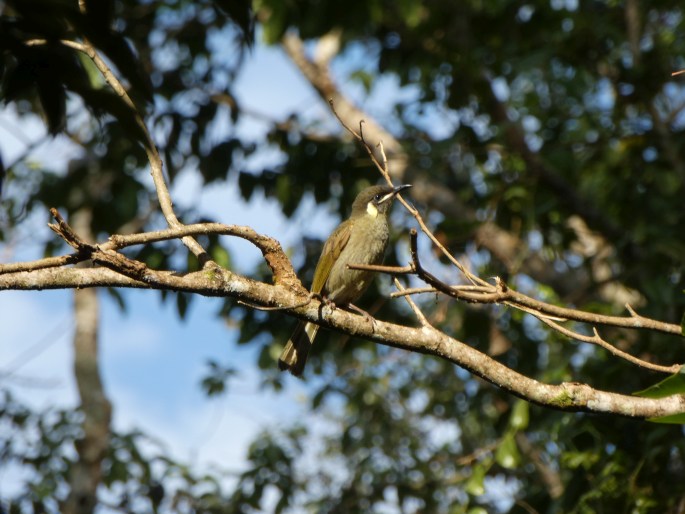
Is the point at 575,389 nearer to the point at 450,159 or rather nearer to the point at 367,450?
the point at 450,159

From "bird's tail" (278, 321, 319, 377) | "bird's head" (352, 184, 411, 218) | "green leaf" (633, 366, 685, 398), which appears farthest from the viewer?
"bird's head" (352, 184, 411, 218)

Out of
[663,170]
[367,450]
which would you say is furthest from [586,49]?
[367,450]

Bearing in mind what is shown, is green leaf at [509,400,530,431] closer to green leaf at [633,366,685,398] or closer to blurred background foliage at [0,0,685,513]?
blurred background foliage at [0,0,685,513]

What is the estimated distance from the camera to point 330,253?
5488 millimetres

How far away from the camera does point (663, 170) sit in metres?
7.07

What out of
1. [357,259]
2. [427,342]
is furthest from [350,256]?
[427,342]

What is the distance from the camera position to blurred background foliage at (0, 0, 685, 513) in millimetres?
5074

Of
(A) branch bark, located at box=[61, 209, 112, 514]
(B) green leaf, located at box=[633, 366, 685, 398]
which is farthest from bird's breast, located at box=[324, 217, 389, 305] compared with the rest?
(B) green leaf, located at box=[633, 366, 685, 398]

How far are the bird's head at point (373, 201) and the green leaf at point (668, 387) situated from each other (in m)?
3.32

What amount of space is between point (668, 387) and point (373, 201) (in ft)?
11.5

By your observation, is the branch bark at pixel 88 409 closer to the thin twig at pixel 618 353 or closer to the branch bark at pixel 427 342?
the branch bark at pixel 427 342

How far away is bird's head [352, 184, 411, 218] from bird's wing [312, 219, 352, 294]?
0.87 ft

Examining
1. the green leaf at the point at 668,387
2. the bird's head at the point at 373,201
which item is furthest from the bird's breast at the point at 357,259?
the green leaf at the point at 668,387

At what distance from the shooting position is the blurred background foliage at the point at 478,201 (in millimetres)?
5074
